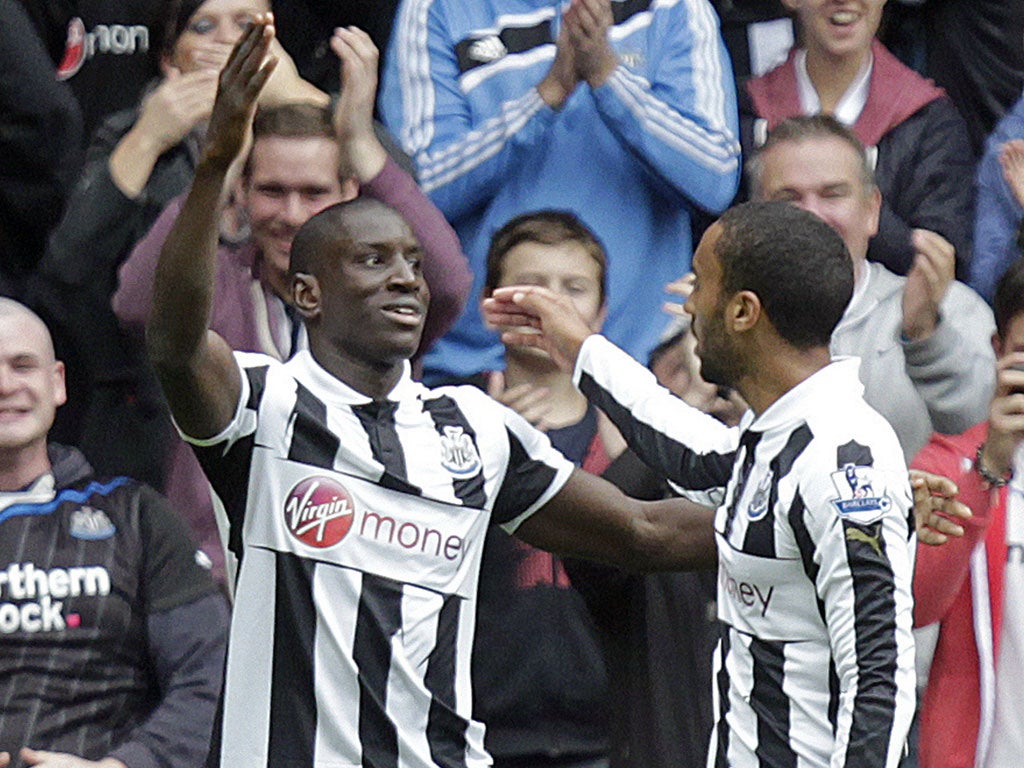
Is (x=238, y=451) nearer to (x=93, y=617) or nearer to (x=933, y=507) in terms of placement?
(x=93, y=617)

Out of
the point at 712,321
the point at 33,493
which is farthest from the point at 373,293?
the point at 33,493

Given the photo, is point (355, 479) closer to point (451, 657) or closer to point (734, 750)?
point (451, 657)

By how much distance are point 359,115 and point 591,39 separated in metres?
0.83

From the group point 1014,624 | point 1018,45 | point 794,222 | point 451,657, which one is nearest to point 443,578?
point 451,657

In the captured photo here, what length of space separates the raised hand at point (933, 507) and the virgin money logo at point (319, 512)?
128 centimetres

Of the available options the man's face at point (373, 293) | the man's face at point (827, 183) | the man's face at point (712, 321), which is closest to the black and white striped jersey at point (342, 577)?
the man's face at point (373, 293)

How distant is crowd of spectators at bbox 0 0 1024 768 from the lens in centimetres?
538

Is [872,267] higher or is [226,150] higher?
[226,150]

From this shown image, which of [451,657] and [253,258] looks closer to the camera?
[451,657]

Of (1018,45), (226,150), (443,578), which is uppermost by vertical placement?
(226,150)

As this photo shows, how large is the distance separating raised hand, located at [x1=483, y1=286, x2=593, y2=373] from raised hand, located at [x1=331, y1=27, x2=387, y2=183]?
85 centimetres

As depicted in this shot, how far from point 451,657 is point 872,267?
7.25 feet

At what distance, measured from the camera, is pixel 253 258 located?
597 centimetres

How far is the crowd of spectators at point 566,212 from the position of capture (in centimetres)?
538
